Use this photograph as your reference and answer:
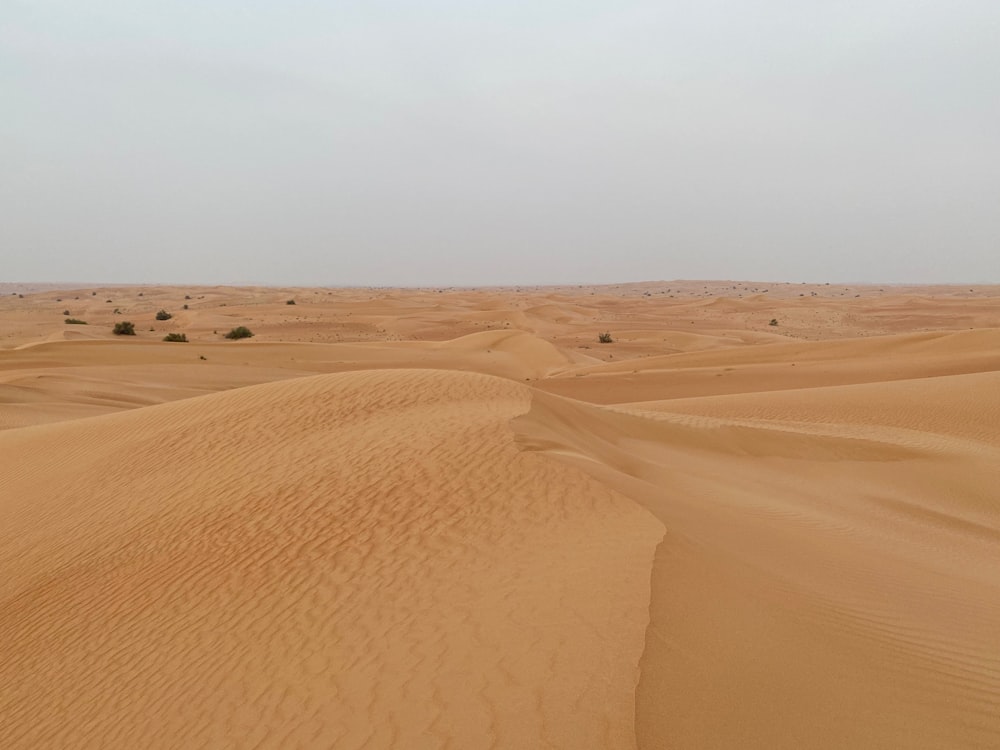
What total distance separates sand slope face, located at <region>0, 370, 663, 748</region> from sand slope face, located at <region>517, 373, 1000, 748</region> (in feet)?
1.14

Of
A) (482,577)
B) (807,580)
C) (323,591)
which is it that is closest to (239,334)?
(323,591)

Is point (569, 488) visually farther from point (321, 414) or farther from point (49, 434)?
point (49, 434)

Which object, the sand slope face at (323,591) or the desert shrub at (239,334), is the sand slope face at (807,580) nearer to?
the sand slope face at (323,591)

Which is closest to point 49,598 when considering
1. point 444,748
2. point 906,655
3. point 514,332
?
point 444,748

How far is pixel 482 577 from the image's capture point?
4574mm

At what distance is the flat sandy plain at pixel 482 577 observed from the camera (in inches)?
126

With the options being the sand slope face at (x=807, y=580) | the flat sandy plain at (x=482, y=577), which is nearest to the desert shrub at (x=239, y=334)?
the flat sandy plain at (x=482, y=577)

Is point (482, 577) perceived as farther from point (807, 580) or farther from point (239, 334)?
point (239, 334)

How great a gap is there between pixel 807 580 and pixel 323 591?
11.4ft

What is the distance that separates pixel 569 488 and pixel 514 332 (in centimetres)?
2722

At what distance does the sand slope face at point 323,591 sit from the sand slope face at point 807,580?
1.14 ft

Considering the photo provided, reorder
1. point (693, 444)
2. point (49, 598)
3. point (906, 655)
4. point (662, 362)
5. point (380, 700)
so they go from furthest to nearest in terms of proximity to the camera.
→ point (662, 362), point (693, 444), point (49, 598), point (906, 655), point (380, 700)

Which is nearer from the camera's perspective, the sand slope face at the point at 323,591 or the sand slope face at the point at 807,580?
the sand slope face at the point at 807,580

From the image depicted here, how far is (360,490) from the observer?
20.3 feet
